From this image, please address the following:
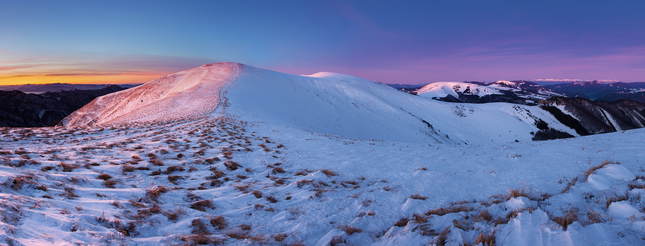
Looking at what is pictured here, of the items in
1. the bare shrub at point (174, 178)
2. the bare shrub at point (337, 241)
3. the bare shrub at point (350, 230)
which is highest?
the bare shrub at point (350, 230)

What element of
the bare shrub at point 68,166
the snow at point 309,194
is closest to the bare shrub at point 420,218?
the snow at point 309,194

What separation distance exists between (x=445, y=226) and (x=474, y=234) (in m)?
0.42

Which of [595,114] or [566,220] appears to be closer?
[566,220]

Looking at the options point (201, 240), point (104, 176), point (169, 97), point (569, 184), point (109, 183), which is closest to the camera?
point (201, 240)

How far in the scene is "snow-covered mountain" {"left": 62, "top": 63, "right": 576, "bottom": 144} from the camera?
35594 millimetres

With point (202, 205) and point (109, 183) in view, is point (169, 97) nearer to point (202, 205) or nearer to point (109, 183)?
point (109, 183)

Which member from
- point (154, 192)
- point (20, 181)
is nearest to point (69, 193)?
point (20, 181)

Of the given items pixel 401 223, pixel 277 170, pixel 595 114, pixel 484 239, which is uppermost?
pixel 484 239

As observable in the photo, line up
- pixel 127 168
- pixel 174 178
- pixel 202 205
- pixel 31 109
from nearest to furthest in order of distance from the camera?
1. pixel 202 205
2. pixel 174 178
3. pixel 127 168
4. pixel 31 109

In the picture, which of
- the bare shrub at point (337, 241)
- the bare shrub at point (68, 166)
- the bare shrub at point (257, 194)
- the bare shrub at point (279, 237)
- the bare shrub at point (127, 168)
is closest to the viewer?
the bare shrub at point (337, 241)

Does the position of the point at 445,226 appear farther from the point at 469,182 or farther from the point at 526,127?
the point at 526,127

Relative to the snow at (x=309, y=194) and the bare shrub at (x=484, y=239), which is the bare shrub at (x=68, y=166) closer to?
the snow at (x=309, y=194)

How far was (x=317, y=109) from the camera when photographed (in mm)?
46438

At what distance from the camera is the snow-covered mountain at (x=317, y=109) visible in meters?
35.6
